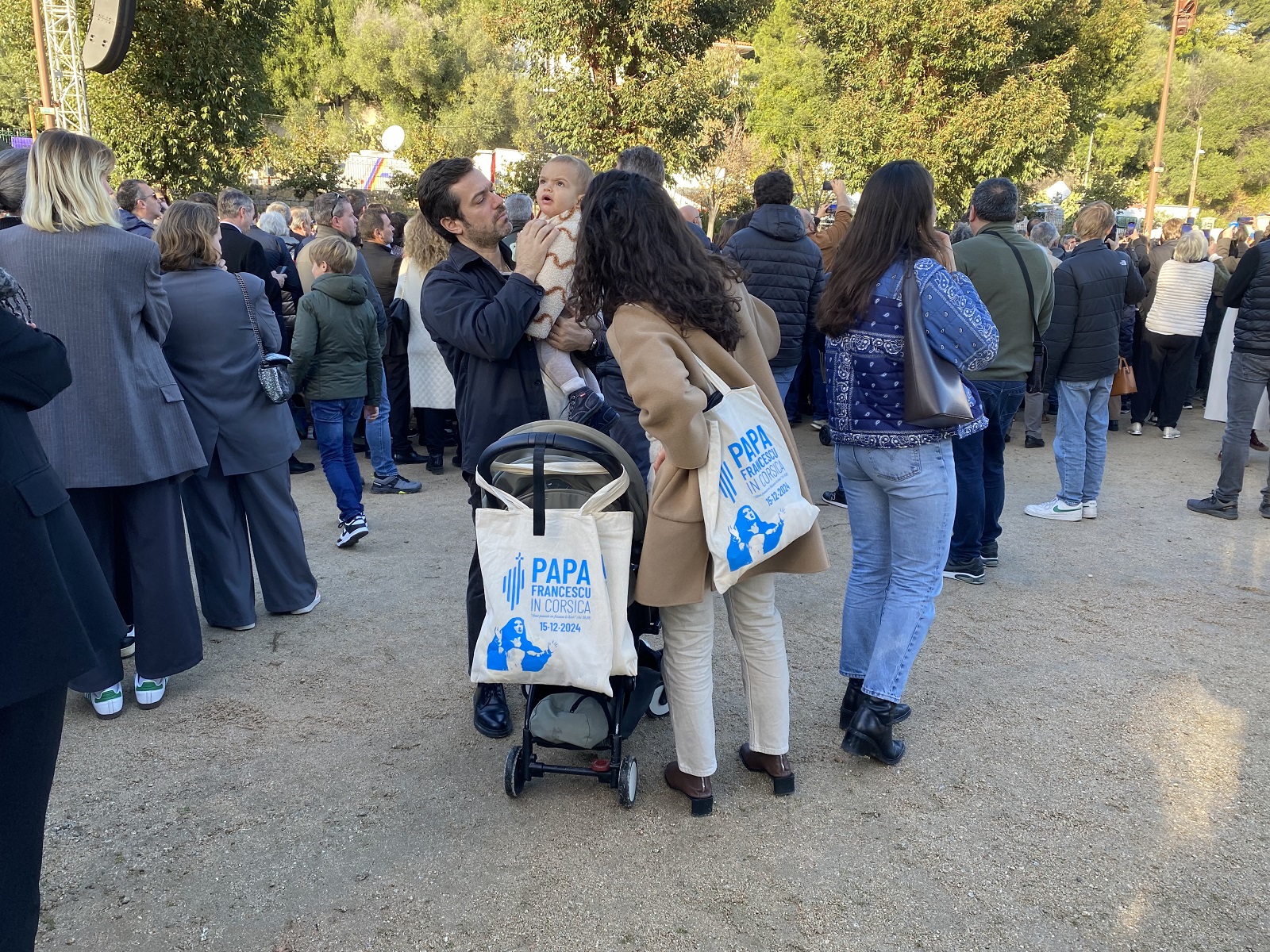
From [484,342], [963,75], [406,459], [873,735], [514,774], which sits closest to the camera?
[514,774]

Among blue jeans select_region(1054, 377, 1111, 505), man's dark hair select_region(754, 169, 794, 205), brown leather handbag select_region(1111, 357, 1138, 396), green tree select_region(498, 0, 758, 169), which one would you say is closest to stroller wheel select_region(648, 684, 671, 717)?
man's dark hair select_region(754, 169, 794, 205)

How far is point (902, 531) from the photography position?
340 centimetres

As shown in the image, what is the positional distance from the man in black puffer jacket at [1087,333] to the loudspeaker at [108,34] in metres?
12.9

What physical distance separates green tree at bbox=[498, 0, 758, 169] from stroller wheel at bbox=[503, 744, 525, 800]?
14.5 m

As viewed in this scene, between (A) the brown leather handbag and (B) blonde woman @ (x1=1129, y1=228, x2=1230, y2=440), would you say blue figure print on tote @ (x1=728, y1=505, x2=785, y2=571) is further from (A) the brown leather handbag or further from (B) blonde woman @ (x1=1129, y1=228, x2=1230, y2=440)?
(B) blonde woman @ (x1=1129, y1=228, x2=1230, y2=440)

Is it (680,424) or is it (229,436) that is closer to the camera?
(680,424)

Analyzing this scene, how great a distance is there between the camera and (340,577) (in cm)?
537

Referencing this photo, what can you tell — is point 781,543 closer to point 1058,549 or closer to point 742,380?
point 742,380

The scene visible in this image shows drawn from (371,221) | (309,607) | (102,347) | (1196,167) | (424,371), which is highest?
(1196,167)

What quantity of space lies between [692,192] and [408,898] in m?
30.9

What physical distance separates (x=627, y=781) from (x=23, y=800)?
1696mm

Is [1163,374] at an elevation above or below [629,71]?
below

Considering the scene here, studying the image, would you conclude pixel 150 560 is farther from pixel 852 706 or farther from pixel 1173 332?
pixel 1173 332

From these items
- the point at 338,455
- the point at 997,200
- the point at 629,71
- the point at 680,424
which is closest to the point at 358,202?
the point at 338,455
